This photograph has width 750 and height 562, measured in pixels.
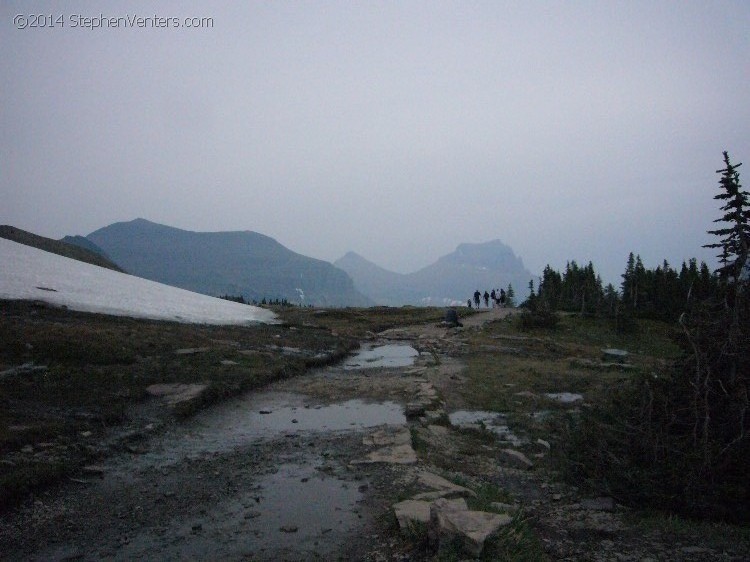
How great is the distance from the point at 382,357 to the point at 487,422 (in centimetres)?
A: 1337

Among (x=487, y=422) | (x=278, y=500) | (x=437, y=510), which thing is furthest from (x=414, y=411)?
(x=437, y=510)

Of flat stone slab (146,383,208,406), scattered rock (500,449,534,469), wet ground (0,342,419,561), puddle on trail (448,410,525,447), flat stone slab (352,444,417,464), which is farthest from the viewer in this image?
flat stone slab (146,383,208,406)

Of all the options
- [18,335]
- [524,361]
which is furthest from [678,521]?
[18,335]

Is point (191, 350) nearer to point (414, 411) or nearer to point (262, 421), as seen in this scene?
point (262, 421)

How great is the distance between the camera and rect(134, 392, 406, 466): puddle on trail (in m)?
10.9

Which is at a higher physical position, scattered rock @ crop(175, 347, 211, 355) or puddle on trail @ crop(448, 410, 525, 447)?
scattered rock @ crop(175, 347, 211, 355)

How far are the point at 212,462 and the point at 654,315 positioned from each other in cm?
4883

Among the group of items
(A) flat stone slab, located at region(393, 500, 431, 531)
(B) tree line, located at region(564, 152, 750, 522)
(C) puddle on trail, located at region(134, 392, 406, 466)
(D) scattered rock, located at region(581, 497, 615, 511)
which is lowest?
(C) puddle on trail, located at region(134, 392, 406, 466)

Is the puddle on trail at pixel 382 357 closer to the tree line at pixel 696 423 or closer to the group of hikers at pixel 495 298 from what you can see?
the tree line at pixel 696 423

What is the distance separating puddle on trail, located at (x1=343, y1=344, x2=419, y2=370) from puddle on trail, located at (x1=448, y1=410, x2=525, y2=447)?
8.63 meters

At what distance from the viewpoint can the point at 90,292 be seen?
3180 centimetres

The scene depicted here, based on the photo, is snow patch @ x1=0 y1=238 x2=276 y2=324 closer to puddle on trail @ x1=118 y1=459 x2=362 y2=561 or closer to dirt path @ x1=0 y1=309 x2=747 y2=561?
dirt path @ x1=0 y1=309 x2=747 y2=561

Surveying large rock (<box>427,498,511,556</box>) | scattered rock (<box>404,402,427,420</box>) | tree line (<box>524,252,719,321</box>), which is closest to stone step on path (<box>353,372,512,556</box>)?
large rock (<box>427,498,511,556</box>)

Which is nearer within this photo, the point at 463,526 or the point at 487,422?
the point at 463,526
